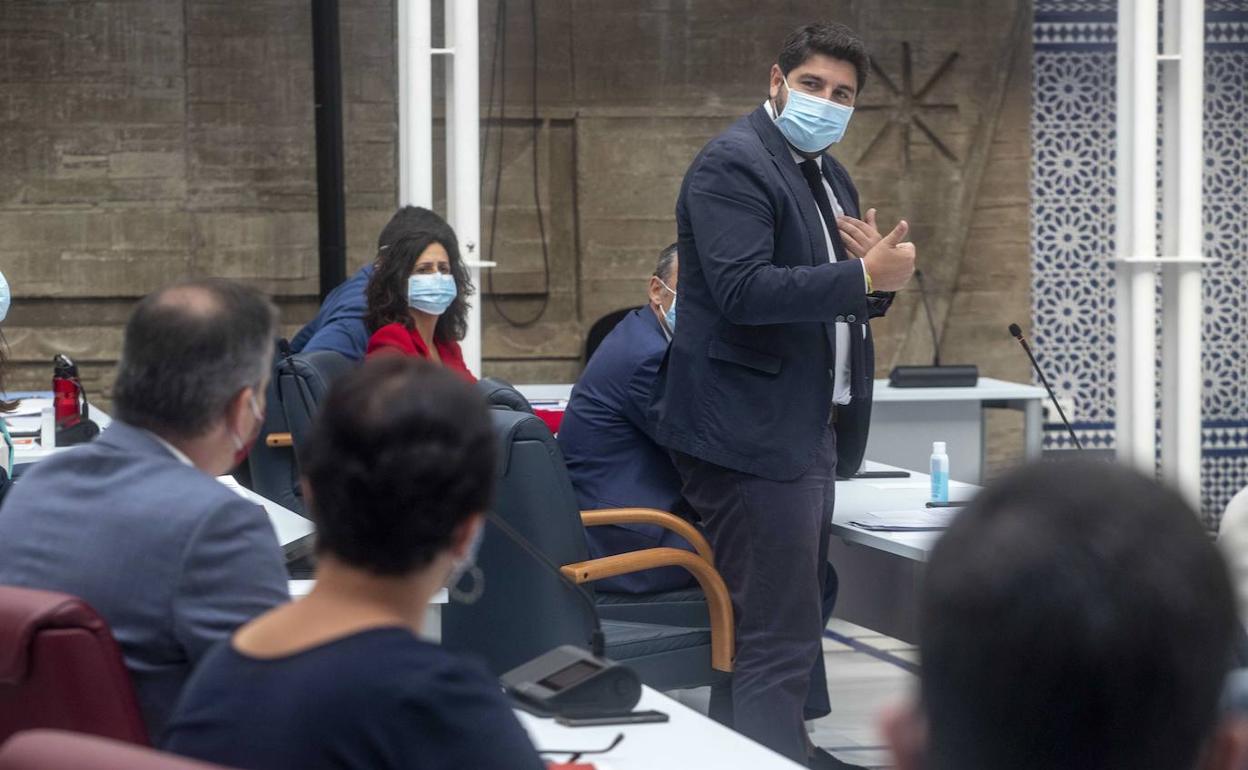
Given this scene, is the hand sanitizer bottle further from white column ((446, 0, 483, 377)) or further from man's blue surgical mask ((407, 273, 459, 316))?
white column ((446, 0, 483, 377))

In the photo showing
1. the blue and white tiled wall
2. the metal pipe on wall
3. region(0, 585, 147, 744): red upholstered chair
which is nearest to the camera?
region(0, 585, 147, 744): red upholstered chair

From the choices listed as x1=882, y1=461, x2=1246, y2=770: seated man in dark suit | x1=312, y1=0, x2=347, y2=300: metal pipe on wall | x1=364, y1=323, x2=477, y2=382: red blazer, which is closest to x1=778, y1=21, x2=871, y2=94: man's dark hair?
x1=364, y1=323, x2=477, y2=382: red blazer

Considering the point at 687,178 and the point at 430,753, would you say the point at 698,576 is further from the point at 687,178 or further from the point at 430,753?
the point at 430,753

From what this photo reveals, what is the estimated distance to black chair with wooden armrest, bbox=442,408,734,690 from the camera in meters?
3.20

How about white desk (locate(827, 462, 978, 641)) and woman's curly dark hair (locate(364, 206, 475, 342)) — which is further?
woman's curly dark hair (locate(364, 206, 475, 342))

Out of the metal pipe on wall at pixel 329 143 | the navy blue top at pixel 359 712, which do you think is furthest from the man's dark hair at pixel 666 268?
the metal pipe on wall at pixel 329 143

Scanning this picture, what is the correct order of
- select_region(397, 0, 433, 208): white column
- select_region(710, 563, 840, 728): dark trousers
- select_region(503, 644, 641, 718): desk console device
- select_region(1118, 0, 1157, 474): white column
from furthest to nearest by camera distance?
select_region(397, 0, 433, 208): white column < select_region(1118, 0, 1157, 474): white column < select_region(710, 563, 840, 728): dark trousers < select_region(503, 644, 641, 718): desk console device

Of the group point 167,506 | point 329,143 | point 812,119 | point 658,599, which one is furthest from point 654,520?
point 329,143

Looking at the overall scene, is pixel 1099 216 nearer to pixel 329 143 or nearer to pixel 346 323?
pixel 329 143

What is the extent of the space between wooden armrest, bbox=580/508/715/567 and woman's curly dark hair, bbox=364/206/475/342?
1.52m

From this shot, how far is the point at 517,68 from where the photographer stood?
26.7 feet

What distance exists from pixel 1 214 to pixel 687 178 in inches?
224

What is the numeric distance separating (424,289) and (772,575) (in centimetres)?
203

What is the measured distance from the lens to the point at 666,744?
181 centimetres
